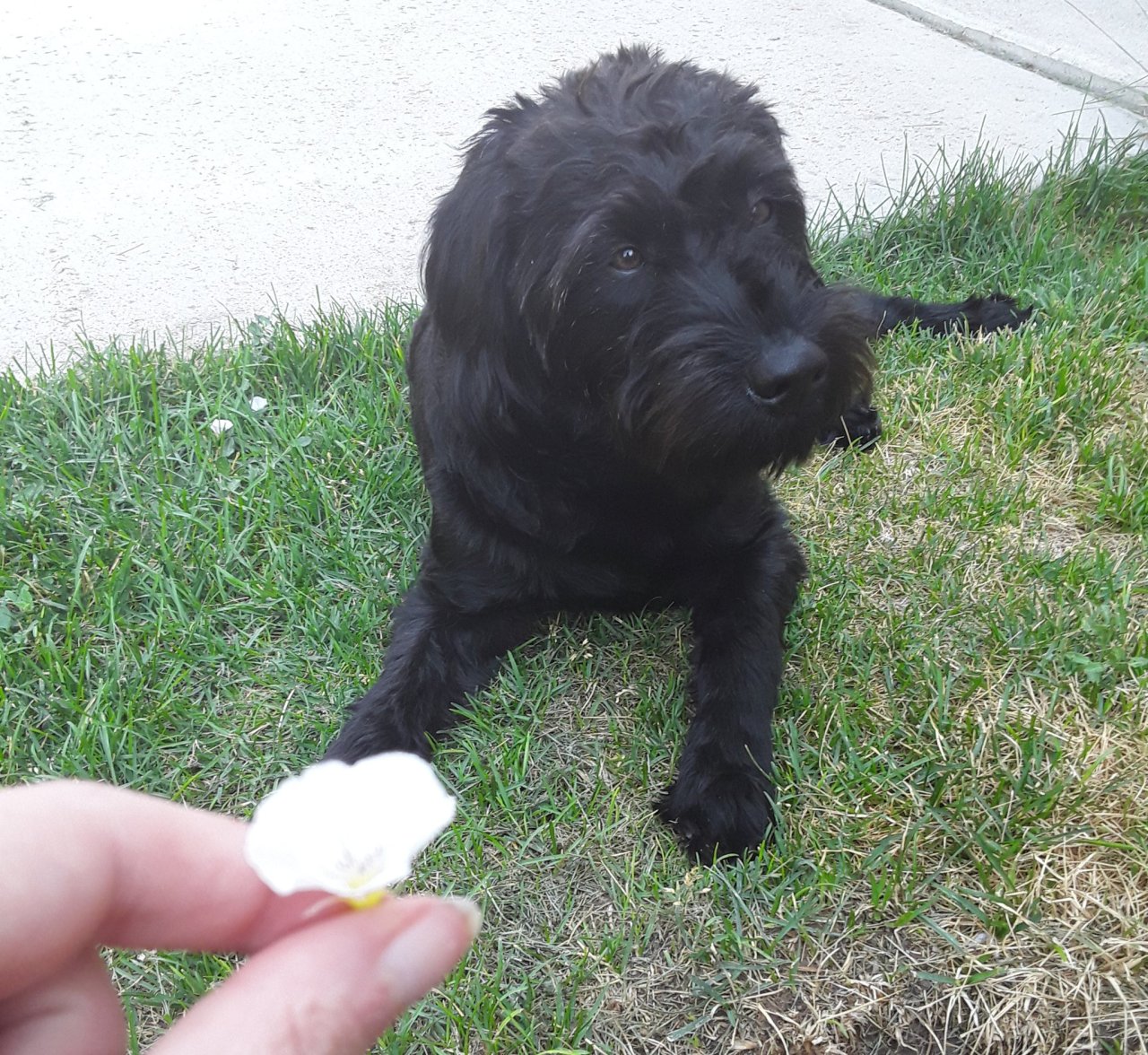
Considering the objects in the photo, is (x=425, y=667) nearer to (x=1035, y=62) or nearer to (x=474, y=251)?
(x=474, y=251)

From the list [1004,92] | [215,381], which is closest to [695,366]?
[215,381]

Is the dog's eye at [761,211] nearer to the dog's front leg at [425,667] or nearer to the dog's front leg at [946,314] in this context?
the dog's front leg at [425,667]

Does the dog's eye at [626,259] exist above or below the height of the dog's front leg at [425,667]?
above

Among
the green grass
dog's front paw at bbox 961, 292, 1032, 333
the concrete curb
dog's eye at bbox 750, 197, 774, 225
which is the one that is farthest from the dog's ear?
the concrete curb

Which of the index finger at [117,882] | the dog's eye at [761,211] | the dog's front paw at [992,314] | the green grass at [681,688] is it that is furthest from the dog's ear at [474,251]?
the dog's front paw at [992,314]

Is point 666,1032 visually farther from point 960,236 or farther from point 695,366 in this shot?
point 960,236

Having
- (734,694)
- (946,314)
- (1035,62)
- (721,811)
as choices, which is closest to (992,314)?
(946,314)
